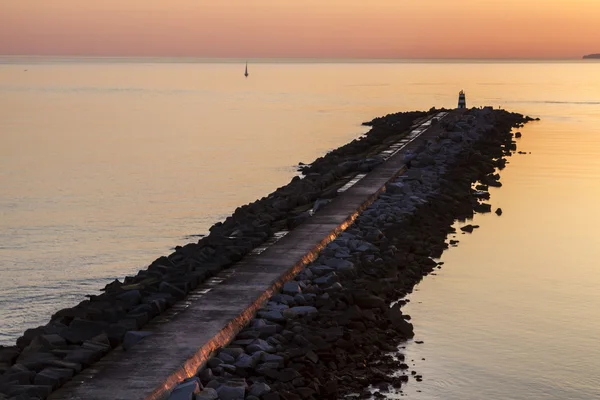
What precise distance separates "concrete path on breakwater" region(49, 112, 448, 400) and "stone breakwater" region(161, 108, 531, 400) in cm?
16

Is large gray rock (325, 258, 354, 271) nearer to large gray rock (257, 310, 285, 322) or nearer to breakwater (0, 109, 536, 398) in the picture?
breakwater (0, 109, 536, 398)

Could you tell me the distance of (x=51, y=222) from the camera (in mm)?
22000

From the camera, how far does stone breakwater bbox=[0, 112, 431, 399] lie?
933 cm

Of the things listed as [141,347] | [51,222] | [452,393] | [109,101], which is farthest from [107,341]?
[109,101]

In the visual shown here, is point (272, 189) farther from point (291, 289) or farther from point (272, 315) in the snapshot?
point (272, 315)

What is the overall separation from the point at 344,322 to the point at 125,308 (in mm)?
2560

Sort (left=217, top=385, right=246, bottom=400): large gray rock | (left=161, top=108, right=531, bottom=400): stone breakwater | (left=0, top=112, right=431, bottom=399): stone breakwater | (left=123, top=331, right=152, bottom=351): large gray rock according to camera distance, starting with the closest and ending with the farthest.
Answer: (left=217, top=385, right=246, bottom=400): large gray rock
(left=0, top=112, right=431, bottom=399): stone breakwater
(left=161, top=108, right=531, bottom=400): stone breakwater
(left=123, top=331, right=152, bottom=351): large gray rock

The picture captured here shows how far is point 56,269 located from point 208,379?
26.9ft

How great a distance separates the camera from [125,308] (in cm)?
1172

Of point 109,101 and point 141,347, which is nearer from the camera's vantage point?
point 141,347

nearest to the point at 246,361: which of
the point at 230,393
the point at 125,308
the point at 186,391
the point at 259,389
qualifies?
the point at 259,389

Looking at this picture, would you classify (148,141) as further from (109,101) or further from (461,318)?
(109,101)

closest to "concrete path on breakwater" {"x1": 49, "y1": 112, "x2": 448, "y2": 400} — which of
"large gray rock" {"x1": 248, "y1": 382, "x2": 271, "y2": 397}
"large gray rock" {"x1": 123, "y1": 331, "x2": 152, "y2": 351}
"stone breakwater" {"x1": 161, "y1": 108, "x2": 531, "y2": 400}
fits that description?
"large gray rock" {"x1": 123, "y1": 331, "x2": 152, "y2": 351}

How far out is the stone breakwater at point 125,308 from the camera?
30.6ft
